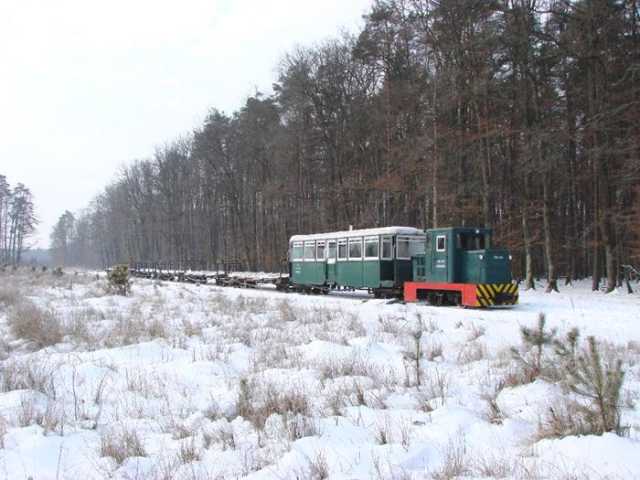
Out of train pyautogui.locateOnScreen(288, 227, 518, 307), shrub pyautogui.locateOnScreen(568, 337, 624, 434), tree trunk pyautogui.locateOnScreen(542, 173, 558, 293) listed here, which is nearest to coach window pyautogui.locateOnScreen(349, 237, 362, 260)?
train pyautogui.locateOnScreen(288, 227, 518, 307)

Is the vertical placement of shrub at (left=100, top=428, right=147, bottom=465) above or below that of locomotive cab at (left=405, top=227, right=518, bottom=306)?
below

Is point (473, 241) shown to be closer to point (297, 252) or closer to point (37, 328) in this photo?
point (297, 252)

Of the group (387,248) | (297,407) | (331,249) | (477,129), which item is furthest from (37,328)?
(477,129)

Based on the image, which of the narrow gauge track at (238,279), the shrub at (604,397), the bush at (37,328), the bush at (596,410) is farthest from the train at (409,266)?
the shrub at (604,397)

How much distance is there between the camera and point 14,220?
94.3 metres

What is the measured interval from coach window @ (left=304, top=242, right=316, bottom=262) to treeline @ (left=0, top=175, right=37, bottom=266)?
81.2 m

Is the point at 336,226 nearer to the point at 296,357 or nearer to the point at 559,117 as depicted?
the point at 559,117

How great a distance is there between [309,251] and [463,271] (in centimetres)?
958

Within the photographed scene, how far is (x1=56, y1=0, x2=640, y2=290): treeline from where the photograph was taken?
22031 mm

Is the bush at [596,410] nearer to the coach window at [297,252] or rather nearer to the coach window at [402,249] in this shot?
the coach window at [402,249]

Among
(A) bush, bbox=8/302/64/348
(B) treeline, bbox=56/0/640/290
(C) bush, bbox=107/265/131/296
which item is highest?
(B) treeline, bbox=56/0/640/290

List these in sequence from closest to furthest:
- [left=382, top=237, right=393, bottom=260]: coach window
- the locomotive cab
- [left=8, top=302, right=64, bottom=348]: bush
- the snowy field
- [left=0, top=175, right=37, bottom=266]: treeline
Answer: the snowy field < [left=8, top=302, right=64, bottom=348]: bush < the locomotive cab < [left=382, top=237, right=393, bottom=260]: coach window < [left=0, top=175, right=37, bottom=266]: treeline

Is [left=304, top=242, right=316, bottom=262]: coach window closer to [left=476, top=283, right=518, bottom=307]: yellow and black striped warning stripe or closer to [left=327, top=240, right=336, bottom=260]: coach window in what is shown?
[left=327, top=240, right=336, bottom=260]: coach window

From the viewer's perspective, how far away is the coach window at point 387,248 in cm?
2108
